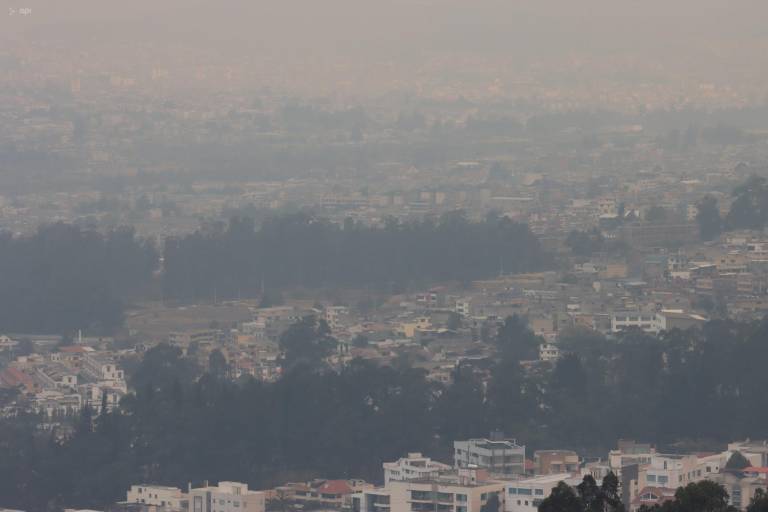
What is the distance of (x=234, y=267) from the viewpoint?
54656 millimetres

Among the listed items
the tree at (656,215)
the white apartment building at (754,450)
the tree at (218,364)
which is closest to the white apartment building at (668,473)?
the white apartment building at (754,450)

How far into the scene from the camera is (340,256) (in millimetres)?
55938

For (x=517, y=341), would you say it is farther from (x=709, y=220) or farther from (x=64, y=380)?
(x=709, y=220)

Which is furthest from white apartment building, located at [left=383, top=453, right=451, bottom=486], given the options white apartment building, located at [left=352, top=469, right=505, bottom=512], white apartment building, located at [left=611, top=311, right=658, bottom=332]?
white apartment building, located at [left=611, top=311, right=658, bottom=332]

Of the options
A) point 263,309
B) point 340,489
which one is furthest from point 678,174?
point 340,489

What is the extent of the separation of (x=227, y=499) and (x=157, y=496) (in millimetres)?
1339

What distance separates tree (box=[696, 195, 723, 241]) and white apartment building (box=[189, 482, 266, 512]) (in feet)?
85.0

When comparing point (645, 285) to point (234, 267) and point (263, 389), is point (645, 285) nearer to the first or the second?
point (234, 267)

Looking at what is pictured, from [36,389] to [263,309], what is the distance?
29.7 ft

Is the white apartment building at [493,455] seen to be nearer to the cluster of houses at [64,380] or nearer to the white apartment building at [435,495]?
the white apartment building at [435,495]

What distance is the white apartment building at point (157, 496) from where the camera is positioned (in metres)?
31.9

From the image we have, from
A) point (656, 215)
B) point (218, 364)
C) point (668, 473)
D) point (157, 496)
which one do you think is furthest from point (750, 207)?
point (668, 473)

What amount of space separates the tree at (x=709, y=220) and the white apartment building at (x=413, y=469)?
24.6 m

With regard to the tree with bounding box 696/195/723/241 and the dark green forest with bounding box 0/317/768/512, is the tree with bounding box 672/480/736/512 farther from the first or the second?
the tree with bounding box 696/195/723/241
